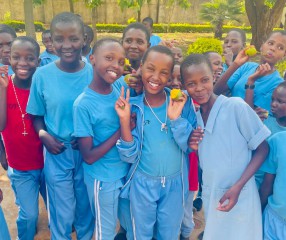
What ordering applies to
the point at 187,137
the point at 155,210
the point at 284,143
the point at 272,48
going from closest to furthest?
the point at 284,143
the point at 187,137
the point at 155,210
the point at 272,48

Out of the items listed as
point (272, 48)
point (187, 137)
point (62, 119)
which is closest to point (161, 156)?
point (187, 137)

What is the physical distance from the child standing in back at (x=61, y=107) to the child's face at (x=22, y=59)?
19cm

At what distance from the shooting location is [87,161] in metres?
2.17

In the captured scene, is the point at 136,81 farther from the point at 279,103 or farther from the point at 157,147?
the point at 279,103

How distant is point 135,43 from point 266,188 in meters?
1.67

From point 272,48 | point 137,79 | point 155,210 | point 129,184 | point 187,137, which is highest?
point 272,48

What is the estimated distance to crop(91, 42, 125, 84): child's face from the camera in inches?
86.1

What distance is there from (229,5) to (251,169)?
17060 mm

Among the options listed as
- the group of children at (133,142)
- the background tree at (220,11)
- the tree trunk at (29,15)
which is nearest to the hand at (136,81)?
the group of children at (133,142)

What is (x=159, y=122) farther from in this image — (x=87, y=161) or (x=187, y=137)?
(x=87, y=161)

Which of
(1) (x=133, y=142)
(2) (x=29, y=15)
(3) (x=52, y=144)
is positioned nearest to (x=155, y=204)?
(1) (x=133, y=142)

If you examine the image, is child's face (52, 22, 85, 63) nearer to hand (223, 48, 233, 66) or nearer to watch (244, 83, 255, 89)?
watch (244, 83, 255, 89)

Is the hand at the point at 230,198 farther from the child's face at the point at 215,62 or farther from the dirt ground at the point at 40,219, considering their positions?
the child's face at the point at 215,62

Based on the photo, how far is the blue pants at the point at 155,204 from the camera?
2230mm
